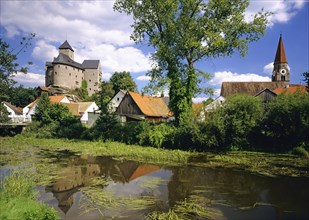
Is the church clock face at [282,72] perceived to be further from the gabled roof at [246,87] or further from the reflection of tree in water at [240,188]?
the reflection of tree in water at [240,188]

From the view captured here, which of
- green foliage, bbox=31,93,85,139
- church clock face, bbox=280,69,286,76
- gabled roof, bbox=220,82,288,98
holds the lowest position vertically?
green foliage, bbox=31,93,85,139

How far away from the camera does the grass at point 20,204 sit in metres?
6.96

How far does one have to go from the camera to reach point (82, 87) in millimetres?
92688

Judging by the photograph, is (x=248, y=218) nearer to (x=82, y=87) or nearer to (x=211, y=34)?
(x=211, y=34)

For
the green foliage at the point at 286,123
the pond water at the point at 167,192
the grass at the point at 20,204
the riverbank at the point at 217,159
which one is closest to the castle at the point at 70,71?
the riverbank at the point at 217,159

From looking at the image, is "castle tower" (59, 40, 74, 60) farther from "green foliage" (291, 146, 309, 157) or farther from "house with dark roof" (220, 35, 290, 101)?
"green foliage" (291, 146, 309, 157)

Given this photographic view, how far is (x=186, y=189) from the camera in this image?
11484mm

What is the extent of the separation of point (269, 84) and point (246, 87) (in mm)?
4969

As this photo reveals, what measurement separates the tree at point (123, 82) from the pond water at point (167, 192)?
2369 inches

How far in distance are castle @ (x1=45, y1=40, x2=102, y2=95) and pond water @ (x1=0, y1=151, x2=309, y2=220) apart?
77607 mm

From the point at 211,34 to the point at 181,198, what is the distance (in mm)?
17086

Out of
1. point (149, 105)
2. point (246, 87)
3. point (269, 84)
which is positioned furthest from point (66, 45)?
point (269, 84)

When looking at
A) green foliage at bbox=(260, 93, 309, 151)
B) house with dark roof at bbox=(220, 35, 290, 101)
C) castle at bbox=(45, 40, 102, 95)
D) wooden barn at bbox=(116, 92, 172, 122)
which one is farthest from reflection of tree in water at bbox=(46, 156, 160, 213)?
castle at bbox=(45, 40, 102, 95)

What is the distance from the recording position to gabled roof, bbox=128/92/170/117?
128 feet
